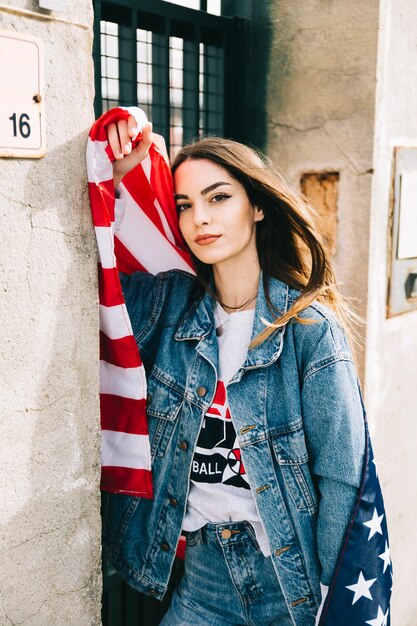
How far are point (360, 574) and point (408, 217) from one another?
1664mm

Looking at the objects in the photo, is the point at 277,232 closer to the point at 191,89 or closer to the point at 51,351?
the point at 191,89

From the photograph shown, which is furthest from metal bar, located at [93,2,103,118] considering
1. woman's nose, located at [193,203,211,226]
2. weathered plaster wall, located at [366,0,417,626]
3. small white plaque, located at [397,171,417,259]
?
small white plaque, located at [397,171,417,259]

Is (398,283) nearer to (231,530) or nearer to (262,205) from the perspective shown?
(262,205)

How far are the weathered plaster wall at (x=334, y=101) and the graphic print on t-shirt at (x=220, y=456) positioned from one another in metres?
0.96

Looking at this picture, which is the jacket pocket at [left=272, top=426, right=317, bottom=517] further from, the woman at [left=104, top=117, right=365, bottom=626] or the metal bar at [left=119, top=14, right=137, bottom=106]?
the metal bar at [left=119, top=14, right=137, bottom=106]

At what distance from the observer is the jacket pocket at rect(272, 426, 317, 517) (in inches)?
77.3

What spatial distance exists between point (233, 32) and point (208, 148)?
1009 mm

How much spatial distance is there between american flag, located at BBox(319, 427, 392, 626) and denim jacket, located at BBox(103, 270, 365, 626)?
35 mm

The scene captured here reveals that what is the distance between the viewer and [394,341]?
3.04 metres

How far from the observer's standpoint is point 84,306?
1661mm

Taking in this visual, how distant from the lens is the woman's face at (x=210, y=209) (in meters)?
2.05

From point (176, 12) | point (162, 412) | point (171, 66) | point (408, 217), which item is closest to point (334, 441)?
point (162, 412)

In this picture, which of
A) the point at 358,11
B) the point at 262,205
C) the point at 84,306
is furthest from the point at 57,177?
the point at 358,11

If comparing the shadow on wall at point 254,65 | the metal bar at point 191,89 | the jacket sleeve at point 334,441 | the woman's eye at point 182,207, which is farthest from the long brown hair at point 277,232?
the shadow on wall at point 254,65
